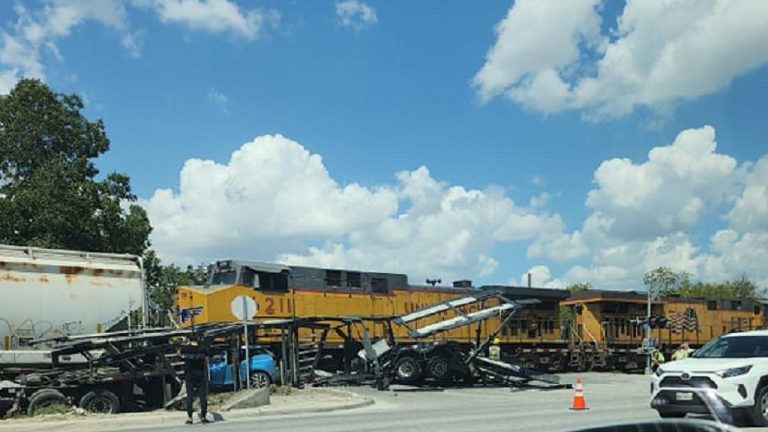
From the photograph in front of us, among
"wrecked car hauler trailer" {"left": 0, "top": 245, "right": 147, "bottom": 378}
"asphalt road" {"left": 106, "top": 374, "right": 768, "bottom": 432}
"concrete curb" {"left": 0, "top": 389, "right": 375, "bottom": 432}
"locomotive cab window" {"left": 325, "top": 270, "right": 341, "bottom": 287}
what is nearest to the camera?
"asphalt road" {"left": 106, "top": 374, "right": 768, "bottom": 432}

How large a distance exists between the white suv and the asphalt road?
0.87 m

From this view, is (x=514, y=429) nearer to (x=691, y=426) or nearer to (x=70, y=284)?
(x=691, y=426)

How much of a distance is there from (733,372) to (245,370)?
13.6 meters

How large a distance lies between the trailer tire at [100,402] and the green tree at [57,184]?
621 inches

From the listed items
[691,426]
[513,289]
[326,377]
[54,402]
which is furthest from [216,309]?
[691,426]

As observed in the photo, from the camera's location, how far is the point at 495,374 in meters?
25.1

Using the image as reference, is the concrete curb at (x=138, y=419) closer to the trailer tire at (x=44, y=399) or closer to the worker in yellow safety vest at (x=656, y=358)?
the trailer tire at (x=44, y=399)

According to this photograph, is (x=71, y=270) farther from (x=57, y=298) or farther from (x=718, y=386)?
(x=718, y=386)

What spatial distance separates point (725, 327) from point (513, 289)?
1680 centimetres

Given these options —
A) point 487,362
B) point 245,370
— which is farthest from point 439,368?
point 245,370

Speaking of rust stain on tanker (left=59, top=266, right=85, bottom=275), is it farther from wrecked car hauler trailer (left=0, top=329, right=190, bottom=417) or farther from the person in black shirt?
the person in black shirt

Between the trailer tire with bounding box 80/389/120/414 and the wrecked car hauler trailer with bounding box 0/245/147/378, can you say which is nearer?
the trailer tire with bounding box 80/389/120/414

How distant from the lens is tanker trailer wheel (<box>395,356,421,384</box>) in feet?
80.3

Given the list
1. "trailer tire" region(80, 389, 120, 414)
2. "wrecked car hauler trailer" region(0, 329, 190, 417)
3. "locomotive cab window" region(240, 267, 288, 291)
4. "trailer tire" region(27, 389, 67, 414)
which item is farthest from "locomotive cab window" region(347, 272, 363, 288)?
"trailer tire" region(27, 389, 67, 414)
